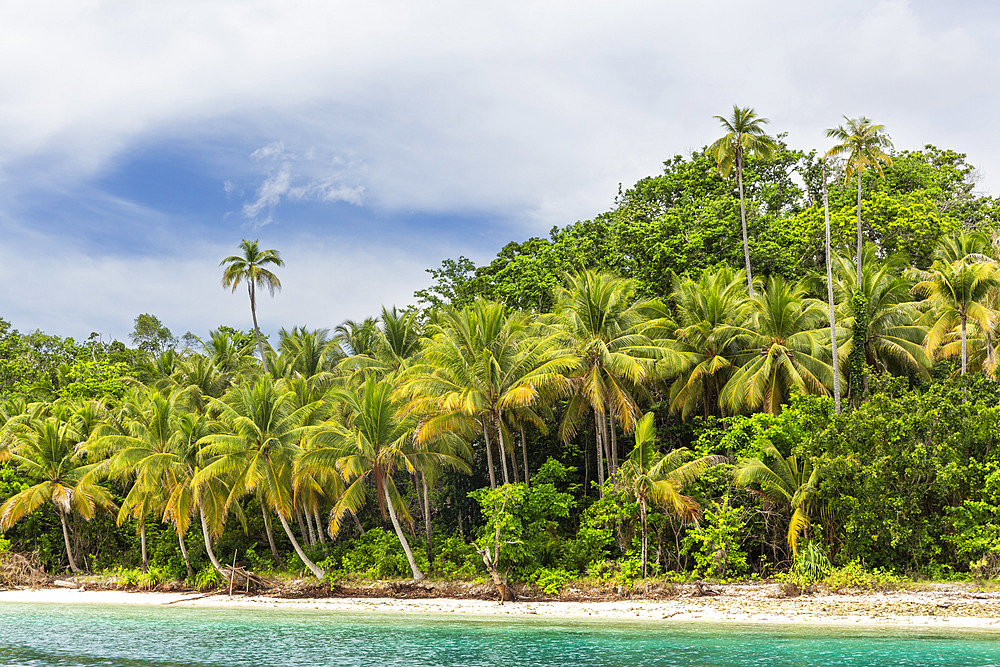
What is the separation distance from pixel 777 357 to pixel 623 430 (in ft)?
21.8

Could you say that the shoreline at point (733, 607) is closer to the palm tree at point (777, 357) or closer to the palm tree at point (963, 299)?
the palm tree at point (777, 357)

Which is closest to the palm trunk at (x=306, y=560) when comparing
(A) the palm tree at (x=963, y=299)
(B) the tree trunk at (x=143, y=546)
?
(B) the tree trunk at (x=143, y=546)

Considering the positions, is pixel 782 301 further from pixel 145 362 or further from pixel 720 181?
pixel 145 362

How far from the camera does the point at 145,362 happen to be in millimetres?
43562

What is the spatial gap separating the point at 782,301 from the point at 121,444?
2527 centimetres

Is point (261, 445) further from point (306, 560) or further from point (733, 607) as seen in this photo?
point (733, 607)

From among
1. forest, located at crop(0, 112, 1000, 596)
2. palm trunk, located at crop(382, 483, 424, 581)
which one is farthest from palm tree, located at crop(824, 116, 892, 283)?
palm trunk, located at crop(382, 483, 424, 581)

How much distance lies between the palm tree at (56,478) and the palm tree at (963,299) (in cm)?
3260

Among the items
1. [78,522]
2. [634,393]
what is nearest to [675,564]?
[634,393]

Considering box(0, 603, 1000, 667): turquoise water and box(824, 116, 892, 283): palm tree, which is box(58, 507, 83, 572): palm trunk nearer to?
box(0, 603, 1000, 667): turquoise water

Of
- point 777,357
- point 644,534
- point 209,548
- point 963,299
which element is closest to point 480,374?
point 644,534

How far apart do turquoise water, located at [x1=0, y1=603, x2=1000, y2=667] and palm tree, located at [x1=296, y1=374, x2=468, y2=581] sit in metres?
4.56

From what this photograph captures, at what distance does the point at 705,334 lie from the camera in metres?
28.6

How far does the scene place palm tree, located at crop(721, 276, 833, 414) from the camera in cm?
2719
